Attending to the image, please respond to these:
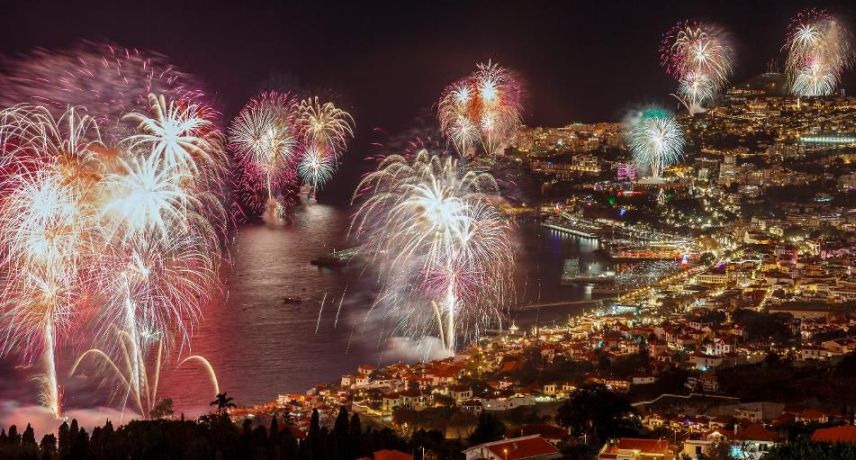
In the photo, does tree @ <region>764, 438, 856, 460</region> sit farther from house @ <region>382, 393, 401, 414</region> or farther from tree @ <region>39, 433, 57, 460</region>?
tree @ <region>39, 433, 57, 460</region>

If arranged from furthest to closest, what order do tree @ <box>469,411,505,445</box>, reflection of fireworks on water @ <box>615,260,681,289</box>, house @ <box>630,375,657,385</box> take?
reflection of fireworks on water @ <box>615,260,681,289</box> < house @ <box>630,375,657,385</box> < tree @ <box>469,411,505,445</box>

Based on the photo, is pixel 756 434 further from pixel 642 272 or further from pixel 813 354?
pixel 642 272

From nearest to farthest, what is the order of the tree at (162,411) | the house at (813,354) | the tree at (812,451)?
1. the tree at (812,451)
2. the tree at (162,411)
3. the house at (813,354)

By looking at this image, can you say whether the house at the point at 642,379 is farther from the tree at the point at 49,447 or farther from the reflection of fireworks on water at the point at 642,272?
the reflection of fireworks on water at the point at 642,272

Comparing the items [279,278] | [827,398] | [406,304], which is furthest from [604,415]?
[279,278]

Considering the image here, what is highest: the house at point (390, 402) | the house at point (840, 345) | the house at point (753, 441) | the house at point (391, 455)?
the house at point (840, 345)

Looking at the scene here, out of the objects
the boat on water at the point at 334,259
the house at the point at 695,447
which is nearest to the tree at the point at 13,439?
the house at the point at 695,447

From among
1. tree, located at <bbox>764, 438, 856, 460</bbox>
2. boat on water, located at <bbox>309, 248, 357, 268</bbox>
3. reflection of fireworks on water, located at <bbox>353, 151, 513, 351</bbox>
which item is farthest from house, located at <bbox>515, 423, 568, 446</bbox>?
boat on water, located at <bbox>309, 248, 357, 268</bbox>
